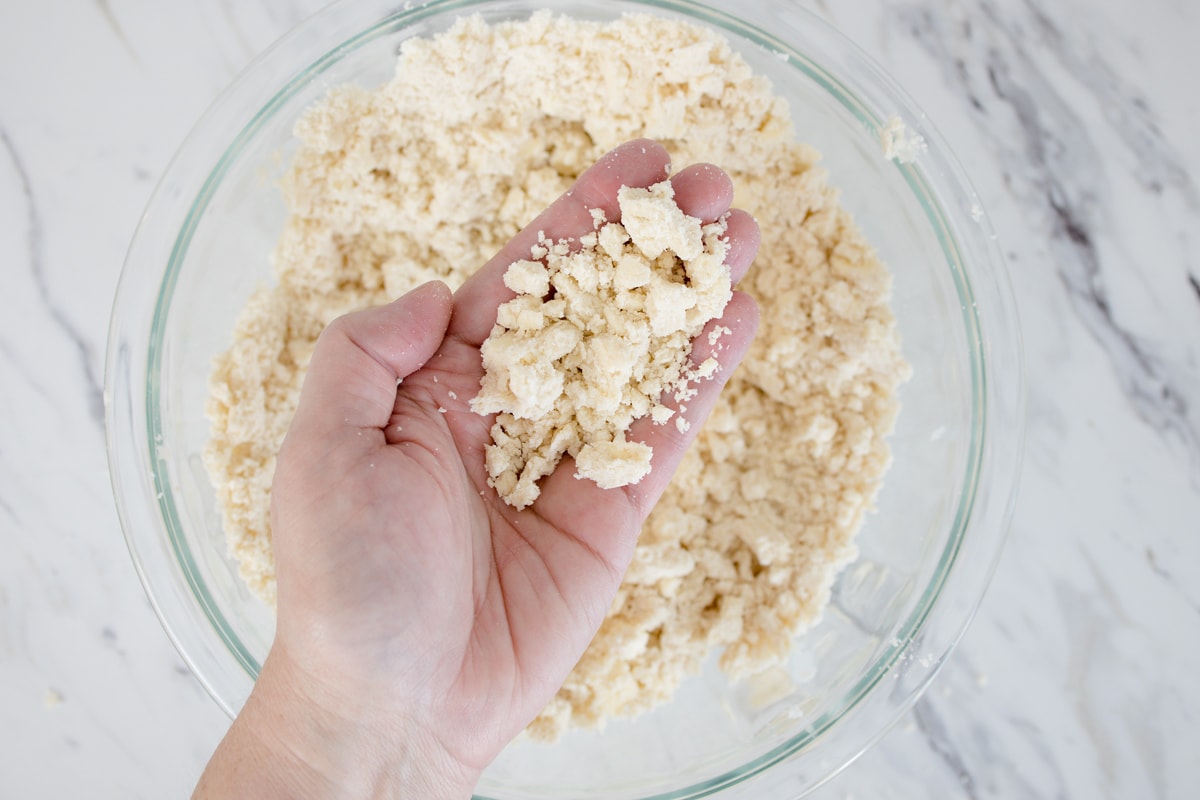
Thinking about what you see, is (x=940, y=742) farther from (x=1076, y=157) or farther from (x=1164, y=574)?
(x=1076, y=157)

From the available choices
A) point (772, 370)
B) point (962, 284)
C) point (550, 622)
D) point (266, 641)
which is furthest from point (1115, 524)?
point (266, 641)

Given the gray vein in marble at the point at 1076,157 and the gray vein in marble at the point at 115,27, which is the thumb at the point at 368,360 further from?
the gray vein in marble at the point at 1076,157

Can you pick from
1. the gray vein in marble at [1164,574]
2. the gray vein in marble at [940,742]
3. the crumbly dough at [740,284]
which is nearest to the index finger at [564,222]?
the crumbly dough at [740,284]

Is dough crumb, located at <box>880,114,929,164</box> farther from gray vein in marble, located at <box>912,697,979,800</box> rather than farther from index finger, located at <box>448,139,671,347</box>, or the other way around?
gray vein in marble, located at <box>912,697,979,800</box>

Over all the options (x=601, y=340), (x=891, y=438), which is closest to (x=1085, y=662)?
(x=891, y=438)

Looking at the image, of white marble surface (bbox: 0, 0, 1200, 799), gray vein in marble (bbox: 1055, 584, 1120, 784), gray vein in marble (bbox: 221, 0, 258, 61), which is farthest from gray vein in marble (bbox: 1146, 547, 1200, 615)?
gray vein in marble (bbox: 221, 0, 258, 61)

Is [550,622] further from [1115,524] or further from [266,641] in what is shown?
[1115,524]
